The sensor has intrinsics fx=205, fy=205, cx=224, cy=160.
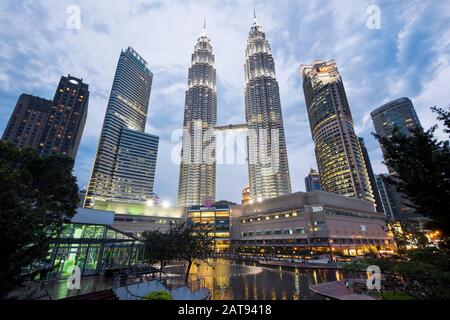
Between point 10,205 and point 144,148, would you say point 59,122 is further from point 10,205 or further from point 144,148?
point 10,205

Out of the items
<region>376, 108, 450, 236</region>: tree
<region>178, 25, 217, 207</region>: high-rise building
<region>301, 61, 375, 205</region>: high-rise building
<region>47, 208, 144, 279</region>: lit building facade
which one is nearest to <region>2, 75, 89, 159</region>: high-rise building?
<region>178, 25, 217, 207</region>: high-rise building

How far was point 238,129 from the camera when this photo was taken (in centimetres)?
19000

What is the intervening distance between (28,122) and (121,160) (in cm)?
5571

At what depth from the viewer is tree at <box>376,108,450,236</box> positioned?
383 inches

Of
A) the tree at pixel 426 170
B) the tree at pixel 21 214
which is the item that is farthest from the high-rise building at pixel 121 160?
the tree at pixel 426 170

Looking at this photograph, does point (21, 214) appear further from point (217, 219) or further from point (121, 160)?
point (121, 160)

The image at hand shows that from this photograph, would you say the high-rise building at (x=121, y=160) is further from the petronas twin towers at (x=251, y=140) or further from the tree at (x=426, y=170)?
the tree at (x=426, y=170)

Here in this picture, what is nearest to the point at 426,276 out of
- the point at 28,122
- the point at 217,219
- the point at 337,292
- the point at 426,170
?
the point at 426,170

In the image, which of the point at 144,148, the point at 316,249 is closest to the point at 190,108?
the point at 144,148

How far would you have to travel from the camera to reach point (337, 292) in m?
19.6

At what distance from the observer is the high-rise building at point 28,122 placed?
118 metres

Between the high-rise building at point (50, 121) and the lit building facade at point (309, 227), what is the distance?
11567 cm

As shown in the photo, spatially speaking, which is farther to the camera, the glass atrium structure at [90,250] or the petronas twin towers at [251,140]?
the petronas twin towers at [251,140]
